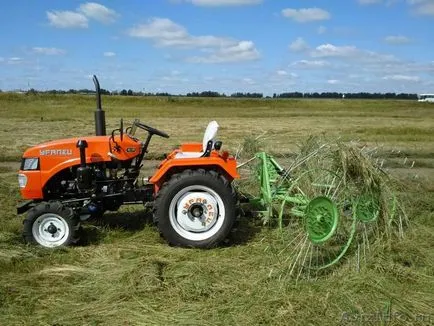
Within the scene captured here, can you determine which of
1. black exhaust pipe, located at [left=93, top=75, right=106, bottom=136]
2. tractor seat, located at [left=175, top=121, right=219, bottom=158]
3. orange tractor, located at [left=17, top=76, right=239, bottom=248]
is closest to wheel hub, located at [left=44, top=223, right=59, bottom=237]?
orange tractor, located at [left=17, top=76, right=239, bottom=248]

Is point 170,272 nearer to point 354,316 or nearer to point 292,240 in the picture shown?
point 292,240

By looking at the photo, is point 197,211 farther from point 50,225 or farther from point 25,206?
point 25,206

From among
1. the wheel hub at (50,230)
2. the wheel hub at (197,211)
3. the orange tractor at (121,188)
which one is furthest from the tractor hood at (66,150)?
the wheel hub at (197,211)

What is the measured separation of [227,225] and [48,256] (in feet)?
6.34

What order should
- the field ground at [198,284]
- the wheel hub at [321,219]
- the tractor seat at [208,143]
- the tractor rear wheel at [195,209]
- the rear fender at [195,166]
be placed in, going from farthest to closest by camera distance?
the tractor seat at [208,143] < the rear fender at [195,166] < the tractor rear wheel at [195,209] < the wheel hub at [321,219] < the field ground at [198,284]

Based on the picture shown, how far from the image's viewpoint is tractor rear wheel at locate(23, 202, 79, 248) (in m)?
5.65

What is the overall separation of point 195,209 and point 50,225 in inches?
64.7

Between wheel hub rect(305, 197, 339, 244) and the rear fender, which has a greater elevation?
the rear fender

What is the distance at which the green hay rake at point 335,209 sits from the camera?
473 cm

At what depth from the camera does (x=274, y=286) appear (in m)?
4.43

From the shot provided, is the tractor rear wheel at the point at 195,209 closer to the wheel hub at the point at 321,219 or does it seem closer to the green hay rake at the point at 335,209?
the green hay rake at the point at 335,209

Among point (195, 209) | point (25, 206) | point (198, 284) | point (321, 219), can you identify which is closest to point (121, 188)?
point (195, 209)

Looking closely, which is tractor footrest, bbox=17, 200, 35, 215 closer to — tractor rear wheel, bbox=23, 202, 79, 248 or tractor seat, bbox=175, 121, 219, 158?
tractor rear wheel, bbox=23, 202, 79, 248

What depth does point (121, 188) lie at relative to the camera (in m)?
6.04
